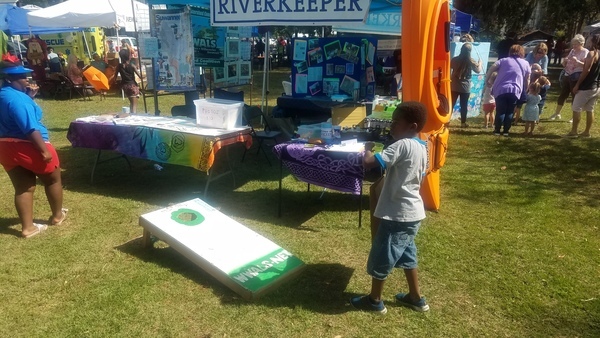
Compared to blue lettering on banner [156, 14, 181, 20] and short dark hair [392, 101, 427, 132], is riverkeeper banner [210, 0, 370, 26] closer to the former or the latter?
blue lettering on banner [156, 14, 181, 20]

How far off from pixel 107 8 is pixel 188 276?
10258 mm

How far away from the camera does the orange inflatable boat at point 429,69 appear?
12.4 feet

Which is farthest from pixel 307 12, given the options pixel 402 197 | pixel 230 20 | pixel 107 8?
pixel 107 8

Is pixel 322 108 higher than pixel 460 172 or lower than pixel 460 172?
higher

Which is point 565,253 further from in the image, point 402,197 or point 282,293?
point 282,293

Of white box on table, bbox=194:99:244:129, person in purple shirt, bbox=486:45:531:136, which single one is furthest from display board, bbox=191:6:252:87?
person in purple shirt, bbox=486:45:531:136

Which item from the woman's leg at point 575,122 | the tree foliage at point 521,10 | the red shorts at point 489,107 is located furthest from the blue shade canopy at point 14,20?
the tree foliage at point 521,10

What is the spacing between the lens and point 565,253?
390 centimetres

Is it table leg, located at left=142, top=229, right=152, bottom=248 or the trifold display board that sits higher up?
the trifold display board

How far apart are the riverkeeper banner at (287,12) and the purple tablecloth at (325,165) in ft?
5.08

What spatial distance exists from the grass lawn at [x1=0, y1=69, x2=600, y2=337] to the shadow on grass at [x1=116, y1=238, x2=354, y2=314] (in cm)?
1

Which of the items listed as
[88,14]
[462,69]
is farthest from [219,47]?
Result: [88,14]

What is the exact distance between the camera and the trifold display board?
21.7ft

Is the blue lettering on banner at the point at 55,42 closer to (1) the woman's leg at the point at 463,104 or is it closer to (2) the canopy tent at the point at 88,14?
(2) the canopy tent at the point at 88,14
